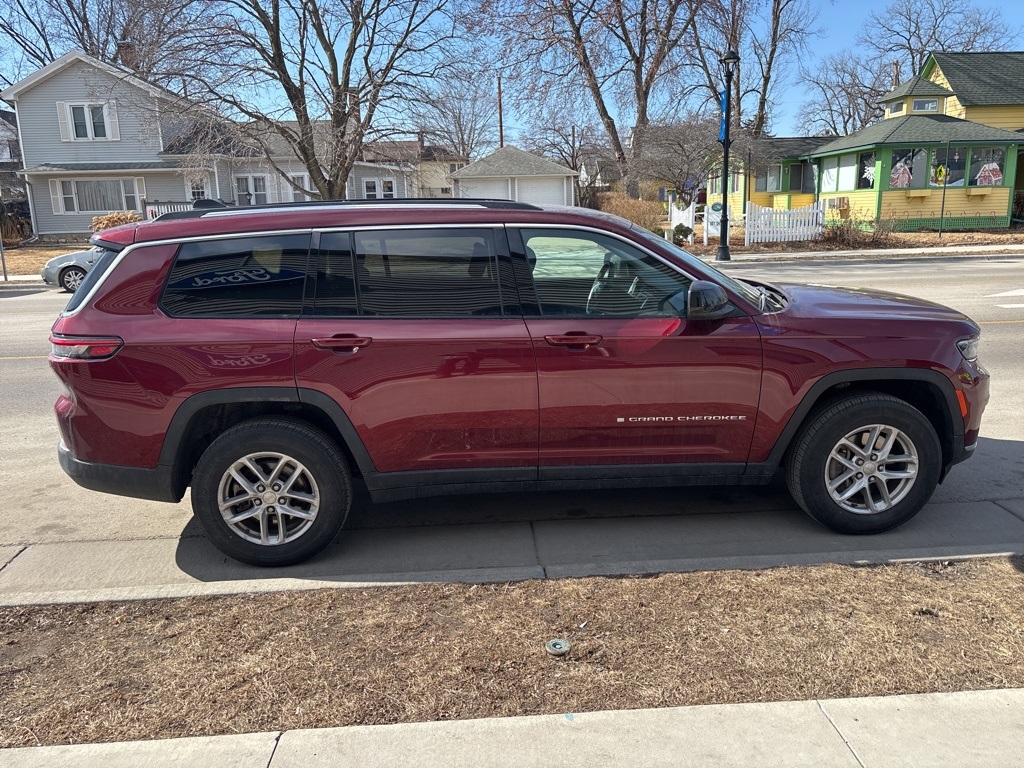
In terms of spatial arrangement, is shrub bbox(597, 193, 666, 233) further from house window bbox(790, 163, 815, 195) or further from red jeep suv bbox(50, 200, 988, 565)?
red jeep suv bbox(50, 200, 988, 565)

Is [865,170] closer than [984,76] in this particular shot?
Yes

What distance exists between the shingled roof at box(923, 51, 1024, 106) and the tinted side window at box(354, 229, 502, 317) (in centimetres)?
3642

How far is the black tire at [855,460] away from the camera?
4.12m

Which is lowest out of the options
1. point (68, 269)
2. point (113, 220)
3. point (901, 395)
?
point (901, 395)

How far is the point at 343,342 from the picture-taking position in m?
3.91

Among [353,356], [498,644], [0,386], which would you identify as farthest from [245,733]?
[0,386]

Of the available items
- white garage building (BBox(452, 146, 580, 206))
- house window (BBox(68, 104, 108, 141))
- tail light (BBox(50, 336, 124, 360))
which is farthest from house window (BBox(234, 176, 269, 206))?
tail light (BBox(50, 336, 124, 360))

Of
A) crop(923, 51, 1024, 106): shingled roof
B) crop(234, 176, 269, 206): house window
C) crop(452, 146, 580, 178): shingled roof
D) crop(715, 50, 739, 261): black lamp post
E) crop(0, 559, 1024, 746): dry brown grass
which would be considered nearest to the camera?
crop(0, 559, 1024, 746): dry brown grass

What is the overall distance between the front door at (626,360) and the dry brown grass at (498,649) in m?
0.70

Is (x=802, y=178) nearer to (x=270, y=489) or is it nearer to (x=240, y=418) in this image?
(x=240, y=418)

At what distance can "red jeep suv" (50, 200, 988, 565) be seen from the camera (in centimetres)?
393

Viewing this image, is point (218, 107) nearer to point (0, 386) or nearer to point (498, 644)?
point (0, 386)

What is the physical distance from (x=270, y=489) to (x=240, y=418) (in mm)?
424

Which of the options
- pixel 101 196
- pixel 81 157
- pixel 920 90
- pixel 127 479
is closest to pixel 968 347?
pixel 127 479
